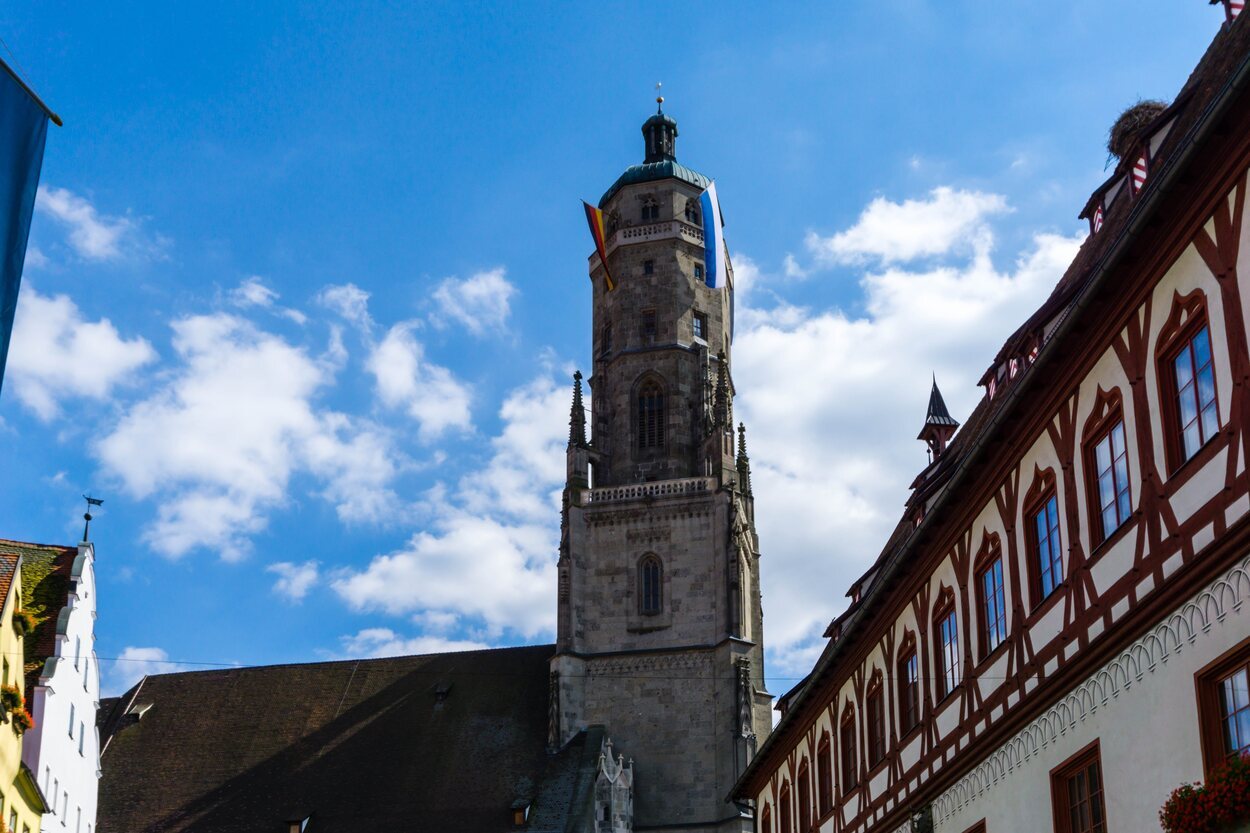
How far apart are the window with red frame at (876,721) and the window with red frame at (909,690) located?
1.19 metres

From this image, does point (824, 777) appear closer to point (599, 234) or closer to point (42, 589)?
point (42, 589)

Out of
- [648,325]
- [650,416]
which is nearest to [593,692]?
[650,416]

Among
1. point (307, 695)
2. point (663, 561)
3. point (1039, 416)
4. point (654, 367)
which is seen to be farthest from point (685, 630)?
point (1039, 416)

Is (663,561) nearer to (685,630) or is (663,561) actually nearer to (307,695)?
(685,630)

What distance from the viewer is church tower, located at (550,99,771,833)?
57.9 meters

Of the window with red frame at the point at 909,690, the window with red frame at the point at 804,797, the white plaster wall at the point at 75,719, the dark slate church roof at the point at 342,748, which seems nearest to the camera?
the window with red frame at the point at 909,690

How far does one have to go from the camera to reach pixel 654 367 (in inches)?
2635

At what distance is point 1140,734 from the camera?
15297mm

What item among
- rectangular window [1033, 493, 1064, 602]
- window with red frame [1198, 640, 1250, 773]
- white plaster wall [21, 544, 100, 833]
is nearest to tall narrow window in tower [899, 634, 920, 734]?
rectangular window [1033, 493, 1064, 602]

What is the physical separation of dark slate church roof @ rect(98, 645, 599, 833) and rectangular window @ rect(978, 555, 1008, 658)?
3799 centimetres

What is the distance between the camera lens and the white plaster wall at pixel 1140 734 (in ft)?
46.0

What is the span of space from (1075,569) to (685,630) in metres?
43.1

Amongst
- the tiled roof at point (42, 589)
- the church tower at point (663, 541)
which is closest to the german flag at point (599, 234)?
the church tower at point (663, 541)

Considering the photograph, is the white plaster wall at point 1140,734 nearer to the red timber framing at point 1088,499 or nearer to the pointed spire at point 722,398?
the red timber framing at point 1088,499
